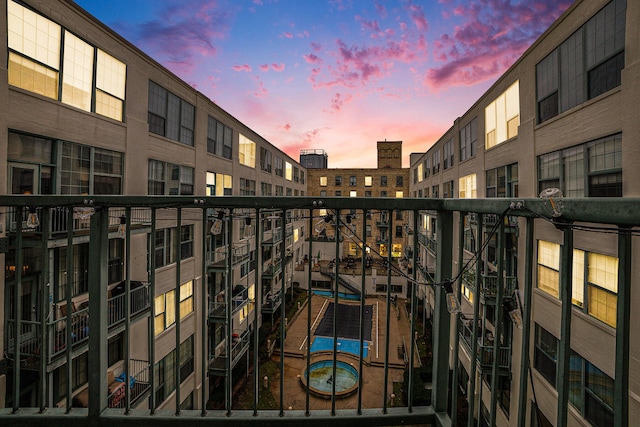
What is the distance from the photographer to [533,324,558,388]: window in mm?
9789

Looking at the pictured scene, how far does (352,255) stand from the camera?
4372cm

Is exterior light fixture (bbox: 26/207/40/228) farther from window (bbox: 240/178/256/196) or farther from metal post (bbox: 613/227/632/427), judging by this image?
window (bbox: 240/178/256/196)

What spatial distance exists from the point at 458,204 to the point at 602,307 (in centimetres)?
915

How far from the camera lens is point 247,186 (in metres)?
23.0

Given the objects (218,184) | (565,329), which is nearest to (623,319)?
(565,329)

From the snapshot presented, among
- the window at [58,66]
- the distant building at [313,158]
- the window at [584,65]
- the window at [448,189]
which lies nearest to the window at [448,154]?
the window at [448,189]

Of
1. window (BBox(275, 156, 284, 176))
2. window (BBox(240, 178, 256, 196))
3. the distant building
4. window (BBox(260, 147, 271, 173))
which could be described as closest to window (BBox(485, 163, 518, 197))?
window (BBox(240, 178, 256, 196))

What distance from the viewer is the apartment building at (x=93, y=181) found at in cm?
750

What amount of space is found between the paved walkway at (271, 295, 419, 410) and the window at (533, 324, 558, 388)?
5624 millimetres

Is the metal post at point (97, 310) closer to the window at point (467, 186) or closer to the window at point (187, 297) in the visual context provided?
the window at point (187, 297)

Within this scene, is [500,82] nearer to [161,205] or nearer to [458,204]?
[458,204]

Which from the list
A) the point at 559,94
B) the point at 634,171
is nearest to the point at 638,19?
the point at 559,94

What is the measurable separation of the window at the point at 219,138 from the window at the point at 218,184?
1.36 m

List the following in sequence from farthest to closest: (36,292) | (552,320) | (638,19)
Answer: (552,320) < (36,292) < (638,19)
